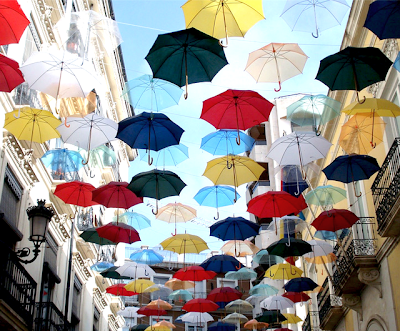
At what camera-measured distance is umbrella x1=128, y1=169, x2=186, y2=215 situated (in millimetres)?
13102

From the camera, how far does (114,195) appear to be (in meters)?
13.9

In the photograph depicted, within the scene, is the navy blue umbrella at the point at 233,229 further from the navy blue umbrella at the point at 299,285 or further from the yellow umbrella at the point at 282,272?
the navy blue umbrella at the point at 299,285

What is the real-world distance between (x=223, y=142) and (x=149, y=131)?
263 centimetres

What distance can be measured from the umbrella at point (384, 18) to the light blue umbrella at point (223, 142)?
5.44 meters

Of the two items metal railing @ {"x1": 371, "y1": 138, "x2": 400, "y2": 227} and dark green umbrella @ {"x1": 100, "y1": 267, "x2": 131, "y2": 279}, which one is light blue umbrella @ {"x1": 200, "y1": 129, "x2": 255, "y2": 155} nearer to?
metal railing @ {"x1": 371, "y1": 138, "x2": 400, "y2": 227}

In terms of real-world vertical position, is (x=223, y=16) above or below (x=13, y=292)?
above

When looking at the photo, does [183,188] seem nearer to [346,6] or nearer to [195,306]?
[346,6]

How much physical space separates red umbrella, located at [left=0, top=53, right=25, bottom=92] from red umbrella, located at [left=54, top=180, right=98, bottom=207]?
4.50 meters

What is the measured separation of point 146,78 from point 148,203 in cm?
3581

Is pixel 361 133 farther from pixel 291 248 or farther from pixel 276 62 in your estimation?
pixel 291 248

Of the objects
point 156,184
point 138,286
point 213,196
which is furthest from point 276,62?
point 138,286

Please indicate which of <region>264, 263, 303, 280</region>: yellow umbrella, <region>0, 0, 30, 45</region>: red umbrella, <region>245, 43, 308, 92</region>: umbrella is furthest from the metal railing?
<region>0, 0, 30, 45</region>: red umbrella

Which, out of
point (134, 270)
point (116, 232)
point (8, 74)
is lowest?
point (134, 270)

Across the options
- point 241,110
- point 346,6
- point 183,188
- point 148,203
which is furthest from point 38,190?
point 148,203
